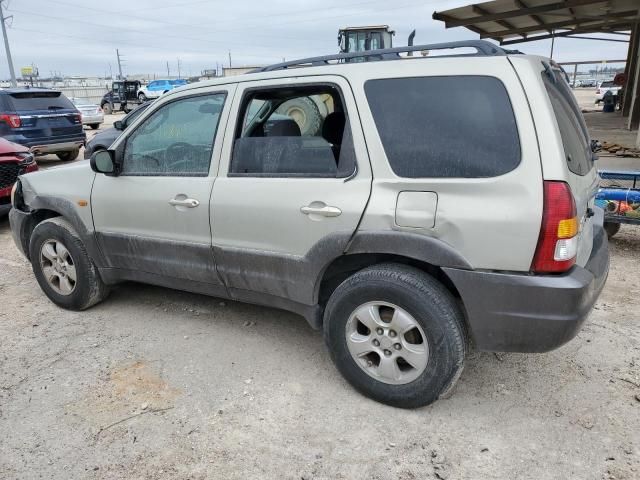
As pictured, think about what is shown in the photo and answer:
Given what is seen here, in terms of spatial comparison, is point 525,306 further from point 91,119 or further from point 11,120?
point 91,119

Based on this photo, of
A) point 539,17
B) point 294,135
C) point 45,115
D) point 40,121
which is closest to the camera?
point 294,135

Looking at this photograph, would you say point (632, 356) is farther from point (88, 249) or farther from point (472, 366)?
point (88, 249)

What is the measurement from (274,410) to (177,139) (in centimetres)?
187

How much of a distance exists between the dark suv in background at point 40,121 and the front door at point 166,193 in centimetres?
812

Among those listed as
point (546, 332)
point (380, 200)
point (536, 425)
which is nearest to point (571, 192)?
point (546, 332)

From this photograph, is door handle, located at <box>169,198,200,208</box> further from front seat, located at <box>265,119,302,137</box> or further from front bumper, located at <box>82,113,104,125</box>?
front bumper, located at <box>82,113,104,125</box>

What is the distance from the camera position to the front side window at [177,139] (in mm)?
3266

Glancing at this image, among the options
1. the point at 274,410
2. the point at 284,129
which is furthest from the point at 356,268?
the point at 284,129

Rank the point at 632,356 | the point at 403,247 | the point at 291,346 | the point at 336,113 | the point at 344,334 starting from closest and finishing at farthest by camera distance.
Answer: the point at 403,247 → the point at 344,334 → the point at 336,113 → the point at 632,356 → the point at 291,346

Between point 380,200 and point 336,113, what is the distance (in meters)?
0.73

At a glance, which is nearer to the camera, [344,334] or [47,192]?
[344,334]

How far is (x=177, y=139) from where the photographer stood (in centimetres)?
341

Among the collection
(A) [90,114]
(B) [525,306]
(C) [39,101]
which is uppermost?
(C) [39,101]

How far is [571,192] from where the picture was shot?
2.29 m
